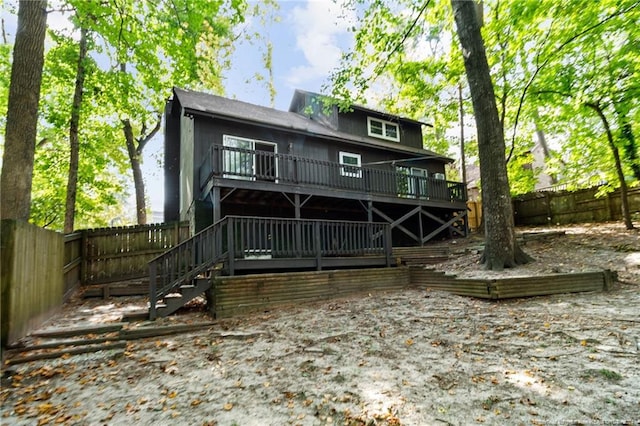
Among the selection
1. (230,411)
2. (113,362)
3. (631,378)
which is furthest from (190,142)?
(631,378)

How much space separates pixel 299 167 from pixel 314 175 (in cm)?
67

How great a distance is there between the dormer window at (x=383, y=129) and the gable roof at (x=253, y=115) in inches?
21.4

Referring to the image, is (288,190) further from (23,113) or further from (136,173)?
(136,173)

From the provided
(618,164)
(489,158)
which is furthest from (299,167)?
(618,164)

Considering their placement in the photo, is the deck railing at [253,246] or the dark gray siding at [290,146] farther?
the dark gray siding at [290,146]

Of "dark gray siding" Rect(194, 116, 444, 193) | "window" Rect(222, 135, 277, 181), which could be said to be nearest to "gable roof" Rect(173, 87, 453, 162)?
"dark gray siding" Rect(194, 116, 444, 193)

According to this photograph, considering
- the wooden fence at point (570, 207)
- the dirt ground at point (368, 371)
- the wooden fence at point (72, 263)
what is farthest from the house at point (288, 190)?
the wooden fence at point (570, 207)

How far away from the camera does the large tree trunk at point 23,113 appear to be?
6277mm

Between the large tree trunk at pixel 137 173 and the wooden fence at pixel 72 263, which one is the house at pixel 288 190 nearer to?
the wooden fence at pixel 72 263

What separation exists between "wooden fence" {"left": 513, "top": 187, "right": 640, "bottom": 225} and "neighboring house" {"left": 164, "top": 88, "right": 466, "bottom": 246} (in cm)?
405

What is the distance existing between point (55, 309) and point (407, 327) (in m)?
7.05

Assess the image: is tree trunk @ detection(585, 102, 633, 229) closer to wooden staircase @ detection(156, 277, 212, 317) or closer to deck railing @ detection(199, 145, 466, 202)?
deck railing @ detection(199, 145, 466, 202)

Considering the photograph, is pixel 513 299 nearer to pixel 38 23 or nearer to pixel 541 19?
pixel 541 19

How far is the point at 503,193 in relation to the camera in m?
8.05
